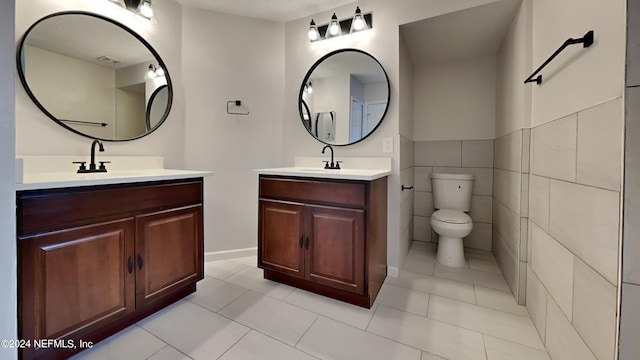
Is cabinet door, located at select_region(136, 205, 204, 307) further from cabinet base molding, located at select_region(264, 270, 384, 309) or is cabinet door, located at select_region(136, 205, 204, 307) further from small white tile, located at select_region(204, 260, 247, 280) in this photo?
Result: cabinet base molding, located at select_region(264, 270, 384, 309)

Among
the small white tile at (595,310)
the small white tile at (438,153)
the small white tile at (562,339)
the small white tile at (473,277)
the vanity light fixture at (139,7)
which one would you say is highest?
the vanity light fixture at (139,7)

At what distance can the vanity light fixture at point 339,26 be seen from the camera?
6.70 ft

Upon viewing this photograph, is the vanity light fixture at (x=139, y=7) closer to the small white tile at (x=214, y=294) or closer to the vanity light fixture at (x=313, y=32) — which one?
the vanity light fixture at (x=313, y=32)

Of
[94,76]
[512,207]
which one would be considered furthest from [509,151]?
[94,76]

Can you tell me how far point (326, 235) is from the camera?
1.73 m

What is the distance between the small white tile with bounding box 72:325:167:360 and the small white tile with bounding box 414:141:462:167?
2.73 metres

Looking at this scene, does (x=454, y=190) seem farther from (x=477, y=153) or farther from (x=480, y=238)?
(x=480, y=238)

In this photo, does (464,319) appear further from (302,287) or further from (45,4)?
(45,4)

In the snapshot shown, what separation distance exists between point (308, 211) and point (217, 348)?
92 centimetres

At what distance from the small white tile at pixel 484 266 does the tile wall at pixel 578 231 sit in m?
Result: 0.74

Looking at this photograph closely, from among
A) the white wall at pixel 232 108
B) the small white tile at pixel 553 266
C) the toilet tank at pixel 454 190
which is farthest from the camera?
the toilet tank at pixel 454 190

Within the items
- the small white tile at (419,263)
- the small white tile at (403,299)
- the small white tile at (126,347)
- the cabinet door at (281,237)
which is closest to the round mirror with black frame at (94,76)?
the cabinet door at (281,237)

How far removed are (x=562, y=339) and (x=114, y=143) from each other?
111 inches

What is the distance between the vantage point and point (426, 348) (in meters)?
1.30
